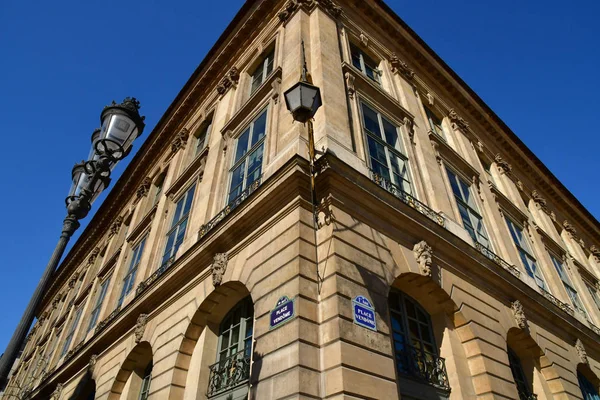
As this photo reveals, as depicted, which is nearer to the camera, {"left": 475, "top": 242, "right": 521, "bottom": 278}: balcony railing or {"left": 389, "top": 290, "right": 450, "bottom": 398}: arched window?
{"left": 389, "top": 290, "right": 450, "bottom": 398}: arched window

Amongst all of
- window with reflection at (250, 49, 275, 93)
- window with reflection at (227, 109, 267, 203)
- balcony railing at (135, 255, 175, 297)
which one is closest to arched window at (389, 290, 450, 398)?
window with reflection at (227, 109, 267, 203)

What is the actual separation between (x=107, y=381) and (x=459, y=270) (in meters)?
10.1

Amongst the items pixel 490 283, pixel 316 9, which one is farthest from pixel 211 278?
pixel 316 9

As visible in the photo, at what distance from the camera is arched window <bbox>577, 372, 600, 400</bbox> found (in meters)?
12.0

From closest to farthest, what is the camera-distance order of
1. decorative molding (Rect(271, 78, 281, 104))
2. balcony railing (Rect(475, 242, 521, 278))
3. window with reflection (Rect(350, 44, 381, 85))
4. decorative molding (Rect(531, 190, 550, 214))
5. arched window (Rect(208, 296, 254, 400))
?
arched window (Rect(208, 296, 254, 400)) < decorative molding (Rect(271, 78, 281, 104)) < balcony railing (Rect(475, 242, 521, 278)) < window with reflection (Rect(350, 44, 381, 85)) < decorative molding (Rect(531, 190, 550, 214))

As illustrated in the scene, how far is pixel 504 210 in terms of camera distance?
15.5 meters

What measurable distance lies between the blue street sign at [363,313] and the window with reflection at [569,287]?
12.5 metres

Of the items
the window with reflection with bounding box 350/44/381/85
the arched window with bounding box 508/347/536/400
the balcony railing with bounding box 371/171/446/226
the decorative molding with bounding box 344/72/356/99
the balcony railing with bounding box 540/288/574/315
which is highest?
the window with reflection with bounding box 350/44/381/85

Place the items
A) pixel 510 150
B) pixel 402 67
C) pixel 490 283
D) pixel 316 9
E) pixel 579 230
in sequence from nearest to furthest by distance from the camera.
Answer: pixel 490 283
pixel 316 9
pixel 402 67
pixel 510 150
pixel 579 230

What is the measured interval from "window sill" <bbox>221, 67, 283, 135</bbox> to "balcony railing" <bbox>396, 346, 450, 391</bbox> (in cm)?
726

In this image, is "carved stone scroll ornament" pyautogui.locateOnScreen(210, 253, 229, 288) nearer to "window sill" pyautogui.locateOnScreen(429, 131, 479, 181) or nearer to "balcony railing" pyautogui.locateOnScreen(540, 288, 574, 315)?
"window sill" pyautogui.locateOnScreen(429, 131, 479, 181)

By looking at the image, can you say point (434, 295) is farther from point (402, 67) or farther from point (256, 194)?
point (402, 67)

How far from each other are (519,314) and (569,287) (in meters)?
7.65

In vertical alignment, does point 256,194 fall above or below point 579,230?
below
